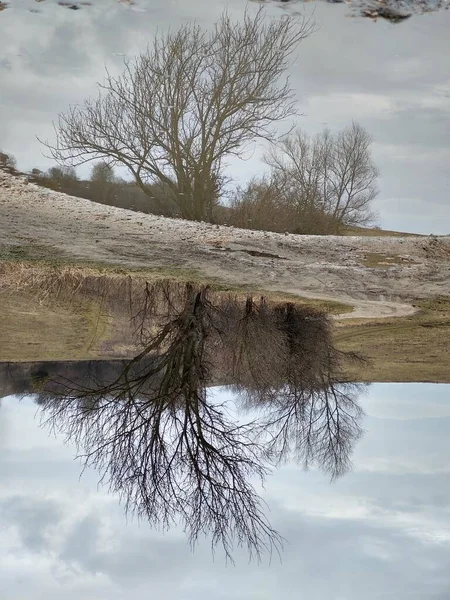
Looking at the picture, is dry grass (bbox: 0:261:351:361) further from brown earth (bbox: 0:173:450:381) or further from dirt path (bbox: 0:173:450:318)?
dirt path (bbox: 0:173:450:318)

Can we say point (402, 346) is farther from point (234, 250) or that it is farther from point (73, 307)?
point (73, 307)

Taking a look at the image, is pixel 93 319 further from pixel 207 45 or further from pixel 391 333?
pixel 207 45

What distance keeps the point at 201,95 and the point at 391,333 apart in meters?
3.86

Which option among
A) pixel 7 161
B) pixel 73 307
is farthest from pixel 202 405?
pixel 7 161

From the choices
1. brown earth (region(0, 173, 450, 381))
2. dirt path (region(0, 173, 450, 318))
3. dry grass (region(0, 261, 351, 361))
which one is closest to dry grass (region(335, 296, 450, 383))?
brown earth (region(0, 173, 450, 381))

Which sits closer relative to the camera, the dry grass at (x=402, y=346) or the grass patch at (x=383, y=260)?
the dry grass at (x=402, y=346)

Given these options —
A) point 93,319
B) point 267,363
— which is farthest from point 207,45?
point 267,363

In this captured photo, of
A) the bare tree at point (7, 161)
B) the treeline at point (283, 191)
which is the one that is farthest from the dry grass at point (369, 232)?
the bare tree at point (7, 161)

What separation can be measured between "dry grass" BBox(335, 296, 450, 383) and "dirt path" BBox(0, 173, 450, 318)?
228mm

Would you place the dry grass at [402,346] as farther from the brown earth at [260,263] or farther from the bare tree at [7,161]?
the bare tree at [7,161]

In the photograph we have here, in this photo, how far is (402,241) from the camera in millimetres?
9336

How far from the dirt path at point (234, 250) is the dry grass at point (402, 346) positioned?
0.75 ft

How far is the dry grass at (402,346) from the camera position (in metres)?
6.35

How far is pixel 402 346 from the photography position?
6758 mm
